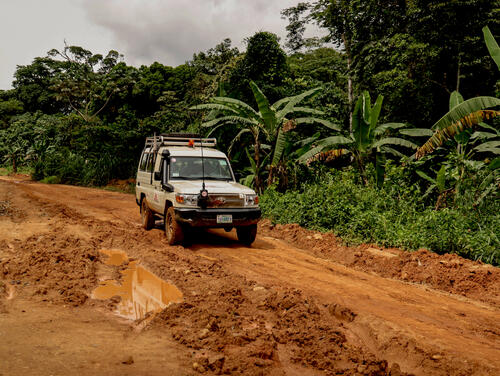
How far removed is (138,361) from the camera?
3268 mm

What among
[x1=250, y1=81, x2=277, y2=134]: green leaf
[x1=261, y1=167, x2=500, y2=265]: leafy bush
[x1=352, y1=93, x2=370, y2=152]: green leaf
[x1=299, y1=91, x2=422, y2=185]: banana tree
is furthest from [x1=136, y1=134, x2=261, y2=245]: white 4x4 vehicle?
[x1=352, y1=93, x2=370, y2=152]: green leaf

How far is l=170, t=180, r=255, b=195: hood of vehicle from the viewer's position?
775 cm

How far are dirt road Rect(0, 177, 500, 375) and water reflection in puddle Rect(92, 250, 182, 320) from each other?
0.39 feet

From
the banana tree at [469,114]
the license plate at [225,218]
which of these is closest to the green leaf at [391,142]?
the banana tree at [469,114]

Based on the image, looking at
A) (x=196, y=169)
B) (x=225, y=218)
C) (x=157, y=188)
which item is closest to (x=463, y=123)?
(x=225, y=218)

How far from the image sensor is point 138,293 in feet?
17.9

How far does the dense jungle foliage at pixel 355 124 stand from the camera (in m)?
8.81

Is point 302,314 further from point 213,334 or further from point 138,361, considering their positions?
point 138,361

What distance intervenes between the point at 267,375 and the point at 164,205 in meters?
5.72

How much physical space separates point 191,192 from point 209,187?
42 centimetres

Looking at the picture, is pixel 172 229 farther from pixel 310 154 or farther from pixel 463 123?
pixel 463 123

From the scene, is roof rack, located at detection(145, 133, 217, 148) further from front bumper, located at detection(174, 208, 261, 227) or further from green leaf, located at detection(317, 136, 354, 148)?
green leaf, located at detection(317, 136, 354, 148)

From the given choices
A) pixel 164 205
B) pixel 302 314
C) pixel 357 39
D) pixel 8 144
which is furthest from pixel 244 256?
pixel 8 144

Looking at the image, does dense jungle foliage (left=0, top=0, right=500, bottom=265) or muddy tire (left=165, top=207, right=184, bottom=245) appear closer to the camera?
muddy tire (left=165, top=207, right=184, bottom=245)
